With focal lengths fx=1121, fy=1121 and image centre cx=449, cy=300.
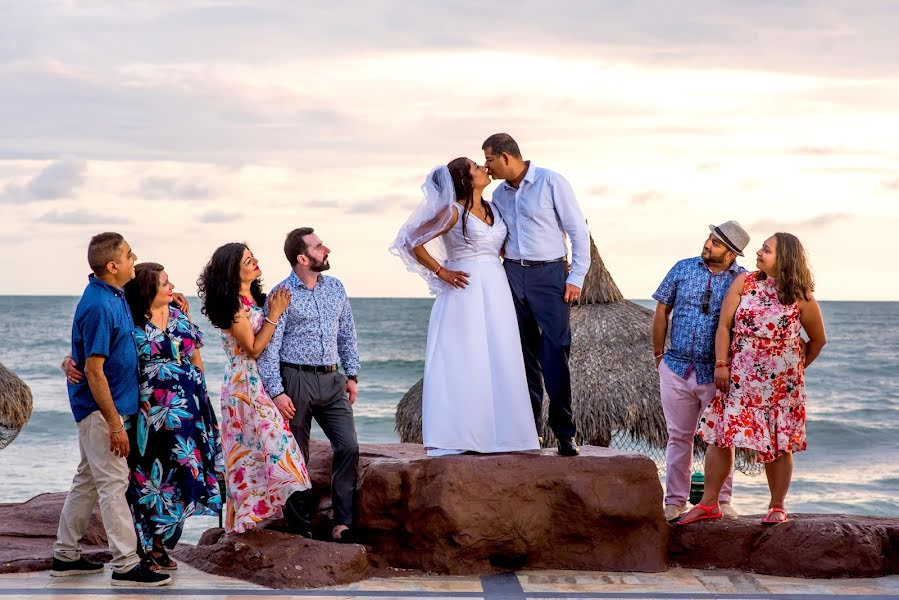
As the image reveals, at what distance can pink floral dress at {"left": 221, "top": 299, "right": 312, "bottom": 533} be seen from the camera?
238 inches

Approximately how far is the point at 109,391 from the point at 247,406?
32.9 inches

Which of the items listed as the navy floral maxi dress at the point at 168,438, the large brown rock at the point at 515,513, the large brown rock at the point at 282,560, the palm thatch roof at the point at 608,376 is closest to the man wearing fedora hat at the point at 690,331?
the large brown rock at the point at 515,513

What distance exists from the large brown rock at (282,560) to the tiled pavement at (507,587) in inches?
2.9

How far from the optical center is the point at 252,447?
6.11 meters

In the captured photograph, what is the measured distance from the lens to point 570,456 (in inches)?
252

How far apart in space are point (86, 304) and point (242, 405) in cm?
104

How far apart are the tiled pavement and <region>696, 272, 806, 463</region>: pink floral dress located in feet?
2.50

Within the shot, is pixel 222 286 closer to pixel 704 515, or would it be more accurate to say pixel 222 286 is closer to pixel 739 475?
pixel 704 515

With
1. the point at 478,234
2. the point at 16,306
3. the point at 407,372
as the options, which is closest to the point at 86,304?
the point at 478,234

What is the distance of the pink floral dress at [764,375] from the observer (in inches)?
244

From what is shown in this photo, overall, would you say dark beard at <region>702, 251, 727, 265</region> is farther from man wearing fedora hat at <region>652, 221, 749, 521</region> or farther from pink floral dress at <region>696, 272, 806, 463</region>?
pink floral dress at <region>696, 272, 806, 463</region>

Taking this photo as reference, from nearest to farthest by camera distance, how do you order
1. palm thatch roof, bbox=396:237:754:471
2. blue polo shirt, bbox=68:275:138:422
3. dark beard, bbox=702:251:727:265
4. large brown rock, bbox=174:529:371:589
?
blue polo shirt, bbox=68:275:138:422 < large brown rock, bbox=174:529:371:589 < dark beard, bbox=702:251:727:265 < palm thatch roof, bbox=396:237:754:471

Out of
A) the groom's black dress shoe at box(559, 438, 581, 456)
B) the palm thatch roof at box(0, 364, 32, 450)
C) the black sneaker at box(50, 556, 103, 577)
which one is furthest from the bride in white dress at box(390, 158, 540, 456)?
the palm thatch roof at box(0, 364, 32, 450)

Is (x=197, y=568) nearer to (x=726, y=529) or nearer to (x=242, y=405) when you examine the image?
(x=242, y=405)
